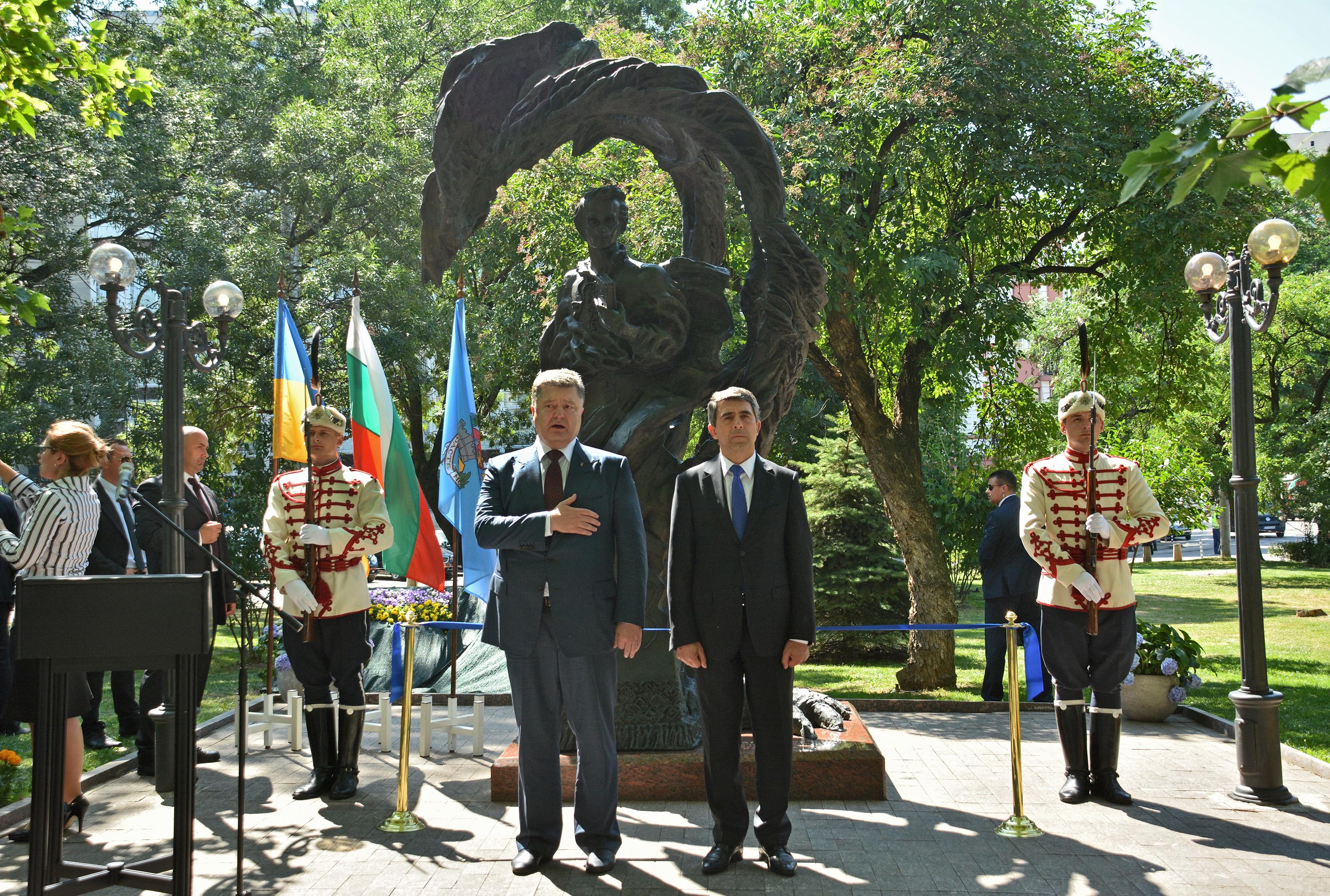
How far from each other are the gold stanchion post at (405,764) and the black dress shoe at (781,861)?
6.17 ft

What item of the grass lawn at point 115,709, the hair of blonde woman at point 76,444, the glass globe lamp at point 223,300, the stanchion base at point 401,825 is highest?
the glass globe lamp at point 223,300

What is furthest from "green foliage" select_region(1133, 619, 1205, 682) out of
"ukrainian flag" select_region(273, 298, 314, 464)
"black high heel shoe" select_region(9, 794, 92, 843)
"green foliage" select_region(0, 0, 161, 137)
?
"green foliage" select_region(0, 0, 161, 137)

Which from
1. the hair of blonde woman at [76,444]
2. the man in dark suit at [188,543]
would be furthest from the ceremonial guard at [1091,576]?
the hair of blonde woman at [76,444]

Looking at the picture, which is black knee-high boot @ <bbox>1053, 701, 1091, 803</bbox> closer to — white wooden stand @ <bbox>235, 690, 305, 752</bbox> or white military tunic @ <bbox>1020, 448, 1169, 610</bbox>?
white military tunic @ <bbox>1020, 448, 1169, 610</bbox>

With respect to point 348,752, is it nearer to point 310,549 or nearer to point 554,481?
point 310,549

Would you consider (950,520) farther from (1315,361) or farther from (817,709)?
(1315,361)

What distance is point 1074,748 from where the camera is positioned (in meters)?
6.02

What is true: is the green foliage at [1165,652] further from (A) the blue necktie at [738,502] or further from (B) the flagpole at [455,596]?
(B) the flagpole at [455,596]

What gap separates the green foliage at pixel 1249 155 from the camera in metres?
2.47

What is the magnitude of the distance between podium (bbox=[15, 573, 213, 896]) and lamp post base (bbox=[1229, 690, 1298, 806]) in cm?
543

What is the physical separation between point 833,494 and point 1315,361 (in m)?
21.6

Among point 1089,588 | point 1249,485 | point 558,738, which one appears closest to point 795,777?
point 558,738

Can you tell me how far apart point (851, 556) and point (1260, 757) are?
974cm

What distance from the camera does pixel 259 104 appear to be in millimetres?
20703
